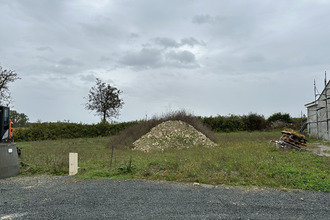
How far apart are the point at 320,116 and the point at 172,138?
1212 centimetres

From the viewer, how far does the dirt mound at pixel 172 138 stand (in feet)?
48.8

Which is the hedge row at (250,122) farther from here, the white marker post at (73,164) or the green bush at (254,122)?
the white marker post at (73,164)

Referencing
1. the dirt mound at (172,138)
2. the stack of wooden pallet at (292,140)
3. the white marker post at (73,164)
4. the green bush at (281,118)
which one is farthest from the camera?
the green bush at (281,118)

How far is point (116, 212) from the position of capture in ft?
13.7

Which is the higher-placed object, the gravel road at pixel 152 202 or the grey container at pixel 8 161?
the grey container at pixel 8 161

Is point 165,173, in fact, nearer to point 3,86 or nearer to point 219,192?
point 219,192

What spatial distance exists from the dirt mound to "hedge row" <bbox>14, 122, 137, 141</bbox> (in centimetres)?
1110

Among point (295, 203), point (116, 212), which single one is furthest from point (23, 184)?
point (295, 203)

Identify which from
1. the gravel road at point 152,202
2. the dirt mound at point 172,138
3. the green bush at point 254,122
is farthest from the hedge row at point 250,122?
the gravel road at point 152,202

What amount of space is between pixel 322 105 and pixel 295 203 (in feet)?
57.1

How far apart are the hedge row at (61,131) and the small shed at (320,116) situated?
18.1 metres

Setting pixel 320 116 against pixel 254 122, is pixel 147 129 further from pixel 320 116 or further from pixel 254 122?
pixel 254 122

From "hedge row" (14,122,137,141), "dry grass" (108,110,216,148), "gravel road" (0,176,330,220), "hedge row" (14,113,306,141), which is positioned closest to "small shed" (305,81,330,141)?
"dry grass" (108,110,216,148)

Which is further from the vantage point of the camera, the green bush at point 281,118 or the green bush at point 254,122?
the green bush at point 281,118
